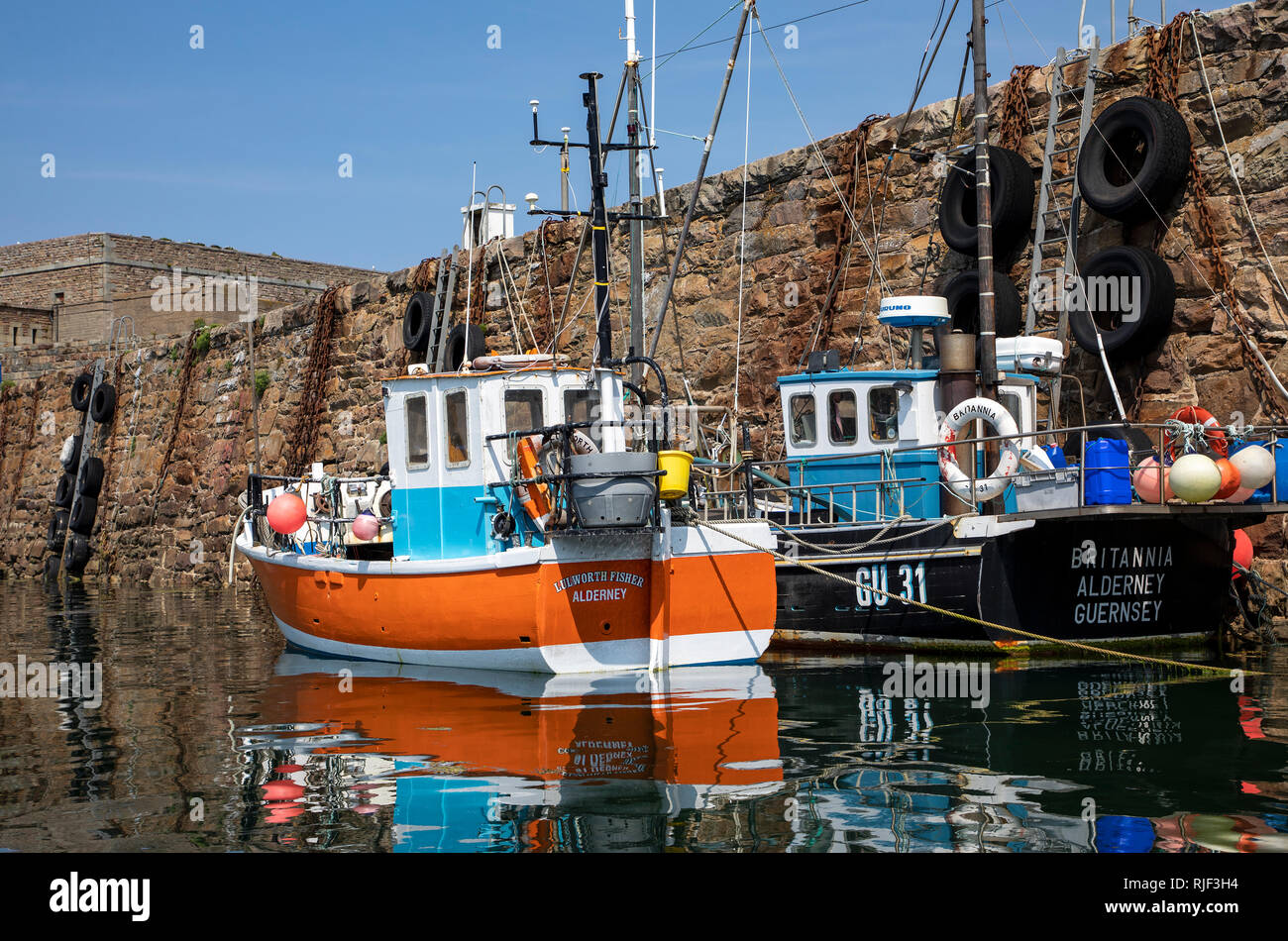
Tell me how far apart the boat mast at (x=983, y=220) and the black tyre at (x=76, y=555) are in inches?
920

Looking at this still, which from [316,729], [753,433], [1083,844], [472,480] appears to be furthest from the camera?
[753,433]

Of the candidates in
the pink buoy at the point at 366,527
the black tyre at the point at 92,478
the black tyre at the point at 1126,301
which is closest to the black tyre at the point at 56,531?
the black tyre at the point at 92,478

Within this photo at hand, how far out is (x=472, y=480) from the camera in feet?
36.1

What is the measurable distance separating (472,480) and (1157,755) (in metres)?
6.04

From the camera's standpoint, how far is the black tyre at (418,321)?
74.7ft

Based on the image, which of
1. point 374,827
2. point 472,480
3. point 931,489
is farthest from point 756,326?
point 374,827

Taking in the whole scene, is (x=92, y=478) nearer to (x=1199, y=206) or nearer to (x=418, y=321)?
(x=418, y=321)

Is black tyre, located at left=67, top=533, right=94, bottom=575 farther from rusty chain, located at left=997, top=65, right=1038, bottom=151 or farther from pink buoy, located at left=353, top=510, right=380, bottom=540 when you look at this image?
rusty chain, located at left=997, top=65, right=1038, bottom=151

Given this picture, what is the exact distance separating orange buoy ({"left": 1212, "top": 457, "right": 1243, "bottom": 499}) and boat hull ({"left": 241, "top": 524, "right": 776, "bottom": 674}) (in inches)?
140

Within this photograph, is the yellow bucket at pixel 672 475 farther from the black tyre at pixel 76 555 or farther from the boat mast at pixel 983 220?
the black tyre at pixel 76 555

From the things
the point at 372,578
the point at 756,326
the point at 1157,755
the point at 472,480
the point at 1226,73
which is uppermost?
the point at 1226,73

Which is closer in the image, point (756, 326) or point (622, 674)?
point (622, 674)

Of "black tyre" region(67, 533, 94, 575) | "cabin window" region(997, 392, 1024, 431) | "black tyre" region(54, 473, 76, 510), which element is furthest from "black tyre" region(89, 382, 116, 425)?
"cabin window" region(997, 392, 1024, 431)

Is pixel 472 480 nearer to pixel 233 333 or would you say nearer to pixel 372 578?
pixel 372 578
